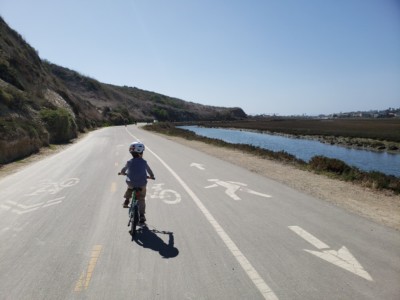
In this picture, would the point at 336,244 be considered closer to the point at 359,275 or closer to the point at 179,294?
the point at 359,275

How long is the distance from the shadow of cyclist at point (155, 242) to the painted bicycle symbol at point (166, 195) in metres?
2.48

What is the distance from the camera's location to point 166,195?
1065 cm

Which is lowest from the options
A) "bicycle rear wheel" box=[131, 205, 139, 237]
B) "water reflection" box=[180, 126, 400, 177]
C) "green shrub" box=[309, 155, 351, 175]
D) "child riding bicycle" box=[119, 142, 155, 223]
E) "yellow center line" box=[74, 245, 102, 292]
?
"water reflection" box=[180, 126, 400, 177]

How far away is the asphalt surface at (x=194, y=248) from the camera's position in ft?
15.7

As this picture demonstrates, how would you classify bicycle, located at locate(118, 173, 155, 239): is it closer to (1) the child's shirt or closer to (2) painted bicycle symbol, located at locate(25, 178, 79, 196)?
(1) the child's shirt

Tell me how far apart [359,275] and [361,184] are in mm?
9002

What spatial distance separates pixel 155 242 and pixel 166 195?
401 cm

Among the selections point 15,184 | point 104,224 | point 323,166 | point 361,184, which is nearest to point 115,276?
point 104,224

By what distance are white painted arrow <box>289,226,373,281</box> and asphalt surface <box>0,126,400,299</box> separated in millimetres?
17

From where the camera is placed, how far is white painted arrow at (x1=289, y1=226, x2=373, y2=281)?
5.34 m

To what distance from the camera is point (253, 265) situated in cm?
551

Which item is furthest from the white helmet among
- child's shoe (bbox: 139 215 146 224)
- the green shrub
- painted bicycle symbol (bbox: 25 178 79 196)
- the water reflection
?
the water reflection

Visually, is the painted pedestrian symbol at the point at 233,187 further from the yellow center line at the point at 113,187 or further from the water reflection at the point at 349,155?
the water reflection at the point at 349,155

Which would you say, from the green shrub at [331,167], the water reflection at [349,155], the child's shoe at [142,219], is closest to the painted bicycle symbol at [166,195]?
the child's shoe at [142,219]
